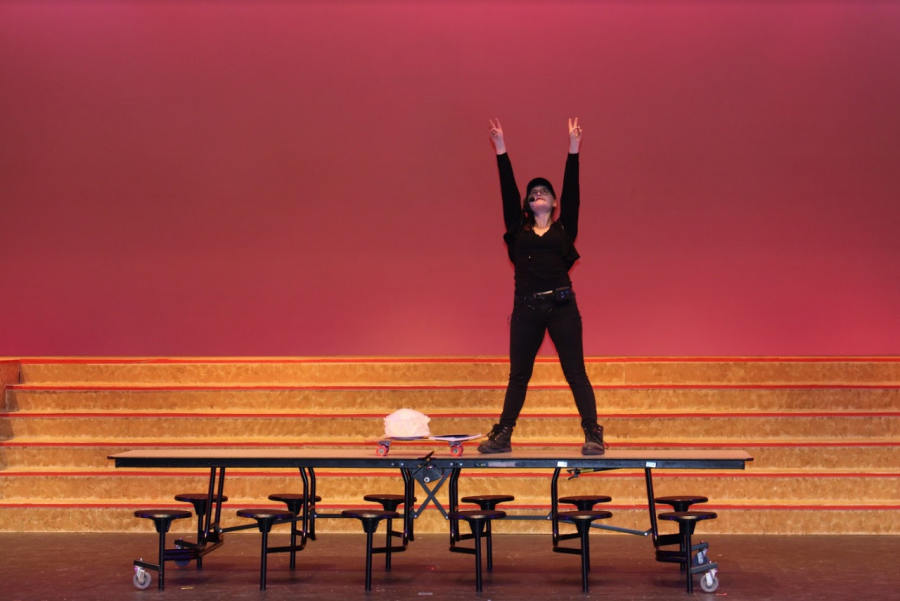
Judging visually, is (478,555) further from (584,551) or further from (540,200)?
(540,200)

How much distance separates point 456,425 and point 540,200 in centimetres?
215

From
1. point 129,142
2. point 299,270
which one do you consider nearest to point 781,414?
point 299,270

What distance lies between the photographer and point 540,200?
495 cm

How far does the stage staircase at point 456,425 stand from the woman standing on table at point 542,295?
1157 mm

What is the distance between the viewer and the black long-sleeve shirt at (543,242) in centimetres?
488

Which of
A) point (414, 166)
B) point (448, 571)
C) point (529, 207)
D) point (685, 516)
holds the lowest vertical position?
point (448, 571)

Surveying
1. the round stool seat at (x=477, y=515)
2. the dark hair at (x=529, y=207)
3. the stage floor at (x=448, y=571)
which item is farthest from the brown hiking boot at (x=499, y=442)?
the dark hair at (x=529, y=207)

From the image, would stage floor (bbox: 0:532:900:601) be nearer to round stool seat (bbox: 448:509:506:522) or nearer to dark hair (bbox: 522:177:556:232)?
round stool seat (bbox: 448:509:506:522)

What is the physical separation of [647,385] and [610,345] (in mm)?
1306

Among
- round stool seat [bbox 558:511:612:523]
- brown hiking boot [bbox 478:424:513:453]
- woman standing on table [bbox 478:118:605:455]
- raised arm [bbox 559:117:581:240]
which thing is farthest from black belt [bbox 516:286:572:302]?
round stool seat [bbox 558:511:612:523]

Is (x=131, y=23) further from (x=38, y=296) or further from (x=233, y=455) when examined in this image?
(x=233, y=455)

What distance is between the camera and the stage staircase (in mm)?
6168

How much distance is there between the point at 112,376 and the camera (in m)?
7.19

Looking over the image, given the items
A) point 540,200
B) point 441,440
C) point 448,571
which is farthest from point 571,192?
point 448,571
